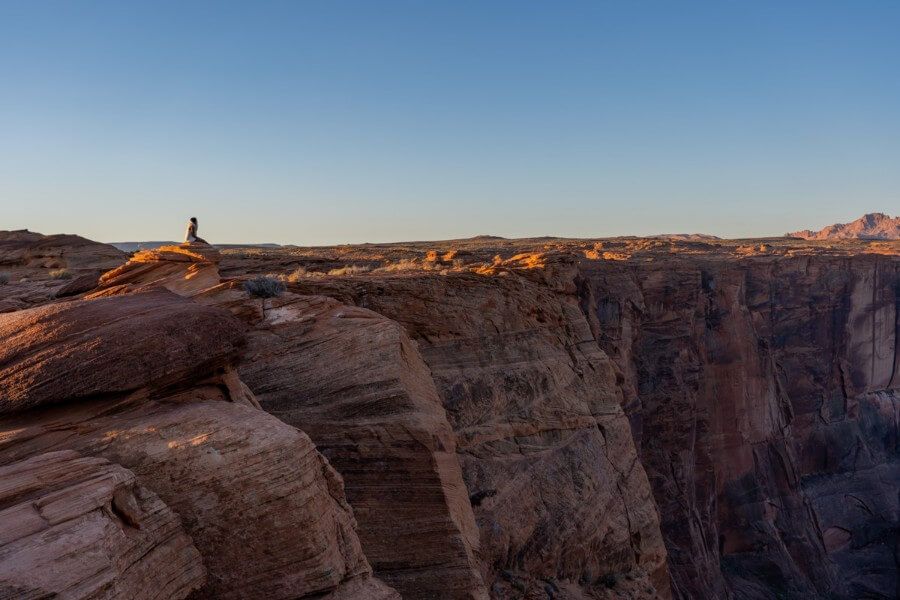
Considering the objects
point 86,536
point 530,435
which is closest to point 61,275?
point 530,435

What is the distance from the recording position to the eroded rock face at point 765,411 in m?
29.5

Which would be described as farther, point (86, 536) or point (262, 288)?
point (262, 288)

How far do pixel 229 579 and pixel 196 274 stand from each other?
26.3 feet

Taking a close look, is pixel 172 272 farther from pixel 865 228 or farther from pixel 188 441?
pixel 865 228

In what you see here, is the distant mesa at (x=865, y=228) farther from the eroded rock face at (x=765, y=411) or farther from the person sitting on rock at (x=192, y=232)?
the person sitting on rock at (x=192, y=232)

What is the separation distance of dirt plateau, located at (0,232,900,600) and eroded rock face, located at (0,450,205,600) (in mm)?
25

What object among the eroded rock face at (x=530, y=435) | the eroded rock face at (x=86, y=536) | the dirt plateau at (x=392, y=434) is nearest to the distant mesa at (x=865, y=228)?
the dirt plateau at (x=392, y=434)

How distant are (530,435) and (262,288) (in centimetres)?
717

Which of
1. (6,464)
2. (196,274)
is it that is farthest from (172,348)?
(196,274)

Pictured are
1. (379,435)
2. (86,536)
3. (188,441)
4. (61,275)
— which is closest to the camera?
(86,536)

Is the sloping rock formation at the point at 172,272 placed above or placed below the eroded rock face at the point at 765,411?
above

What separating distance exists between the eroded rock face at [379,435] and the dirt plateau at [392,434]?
1.5 inches

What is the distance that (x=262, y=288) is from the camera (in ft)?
42.5

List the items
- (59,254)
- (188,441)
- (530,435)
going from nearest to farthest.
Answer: (188,441)
(530,435)
(59,254)
